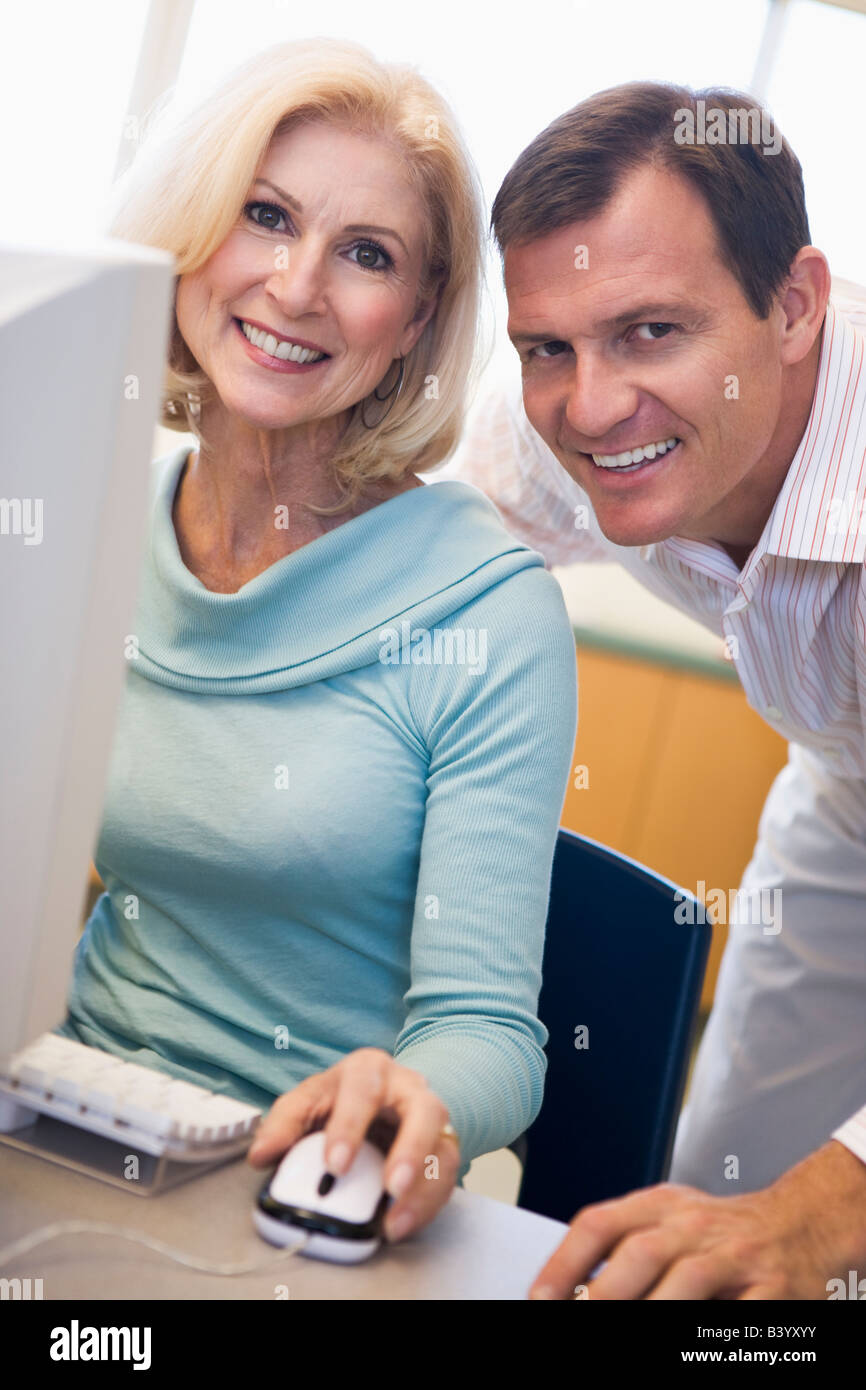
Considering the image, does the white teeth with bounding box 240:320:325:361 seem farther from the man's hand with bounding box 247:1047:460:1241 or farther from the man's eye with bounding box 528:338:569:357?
the man's hand with bounding box 247:1047:460:1241

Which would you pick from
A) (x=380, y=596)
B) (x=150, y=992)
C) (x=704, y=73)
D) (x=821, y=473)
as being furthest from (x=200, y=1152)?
(x=704, y=73)

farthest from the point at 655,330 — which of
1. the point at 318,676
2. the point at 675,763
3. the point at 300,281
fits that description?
the point at 675,763

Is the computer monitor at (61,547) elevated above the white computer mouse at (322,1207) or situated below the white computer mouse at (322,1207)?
above

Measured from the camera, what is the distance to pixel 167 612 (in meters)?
1.11

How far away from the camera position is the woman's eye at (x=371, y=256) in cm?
108

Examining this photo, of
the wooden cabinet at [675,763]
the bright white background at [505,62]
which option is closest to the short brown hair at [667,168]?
the wooden cabinet at [675,763]

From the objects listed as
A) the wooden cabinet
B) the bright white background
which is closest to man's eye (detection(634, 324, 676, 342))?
the wooden cabinet

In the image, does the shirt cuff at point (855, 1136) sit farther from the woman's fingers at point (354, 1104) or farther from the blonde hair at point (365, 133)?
the blonde hair at point (365, 133)

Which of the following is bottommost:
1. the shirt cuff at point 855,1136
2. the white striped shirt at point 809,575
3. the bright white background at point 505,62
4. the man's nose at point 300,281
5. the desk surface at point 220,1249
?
the desk surface at point 220,1249

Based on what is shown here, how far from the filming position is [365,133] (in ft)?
3.51

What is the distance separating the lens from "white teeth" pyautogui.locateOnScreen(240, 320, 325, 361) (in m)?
1.08

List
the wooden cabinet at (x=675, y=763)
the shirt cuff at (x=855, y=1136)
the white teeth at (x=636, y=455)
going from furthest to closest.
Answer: the wooden cabinet at (x=675, y=763), the white teeth at (x=636, y=455), the shirt cuff at (x=855, y=1136)

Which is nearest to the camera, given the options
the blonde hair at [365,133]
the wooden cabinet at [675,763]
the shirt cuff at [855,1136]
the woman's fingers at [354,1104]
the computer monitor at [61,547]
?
the computer monitor at [61,547]

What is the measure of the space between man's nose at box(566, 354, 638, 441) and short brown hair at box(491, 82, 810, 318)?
0.12m
